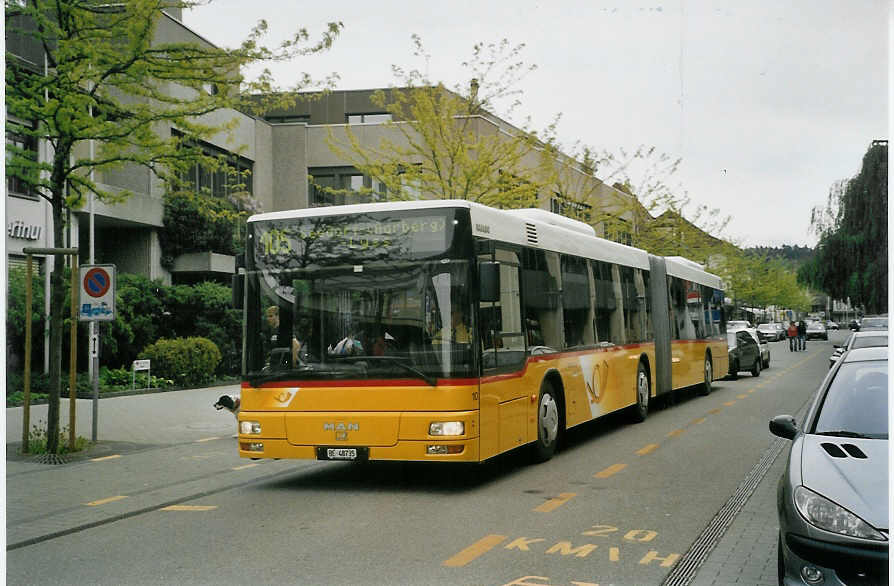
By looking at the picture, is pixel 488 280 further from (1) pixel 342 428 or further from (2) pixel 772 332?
(2) pixel 772 332

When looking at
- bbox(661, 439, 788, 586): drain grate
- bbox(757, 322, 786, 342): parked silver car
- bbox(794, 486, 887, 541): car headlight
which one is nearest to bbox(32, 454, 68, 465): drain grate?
bbox(661, 439, 788, 586): drain grate

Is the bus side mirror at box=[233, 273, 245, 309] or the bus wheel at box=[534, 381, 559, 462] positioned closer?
the bus side mirror at box=[233, 273, 245, 309]

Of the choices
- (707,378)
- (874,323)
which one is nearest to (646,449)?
(707,378)

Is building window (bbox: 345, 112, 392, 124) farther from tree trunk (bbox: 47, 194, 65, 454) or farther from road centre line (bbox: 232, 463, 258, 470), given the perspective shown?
road centre line (bbox: 232, 463, 258, 470)

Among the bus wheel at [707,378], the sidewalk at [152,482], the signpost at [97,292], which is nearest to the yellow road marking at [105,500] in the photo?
the sidewalk at [152,482]

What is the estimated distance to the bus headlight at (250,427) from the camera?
9.55 metres

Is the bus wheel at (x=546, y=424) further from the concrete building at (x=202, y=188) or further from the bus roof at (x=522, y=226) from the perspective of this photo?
the concrete building at (x=202, y=188)

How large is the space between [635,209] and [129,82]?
25177mm

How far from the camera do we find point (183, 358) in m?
23.7

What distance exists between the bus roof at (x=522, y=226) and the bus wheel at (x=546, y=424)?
5.64 feet

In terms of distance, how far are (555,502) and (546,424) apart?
2.61 m

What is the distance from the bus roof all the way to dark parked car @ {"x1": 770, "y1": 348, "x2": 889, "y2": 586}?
168 inches

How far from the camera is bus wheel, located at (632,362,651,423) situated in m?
15.5

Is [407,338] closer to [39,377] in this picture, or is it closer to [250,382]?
[250,382]
